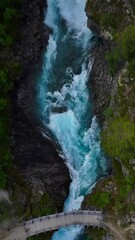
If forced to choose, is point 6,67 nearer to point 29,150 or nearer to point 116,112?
point 29,150

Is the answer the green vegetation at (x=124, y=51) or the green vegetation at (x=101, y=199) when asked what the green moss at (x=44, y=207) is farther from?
the green vegetation at (x=124, y=51)

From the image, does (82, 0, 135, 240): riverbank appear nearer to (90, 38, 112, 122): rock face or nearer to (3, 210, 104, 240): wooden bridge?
(90, 38, 112, 122): rock face

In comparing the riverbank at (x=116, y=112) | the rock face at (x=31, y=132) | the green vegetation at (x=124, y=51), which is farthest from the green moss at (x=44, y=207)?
the green vegetation at (x=124, y=51)

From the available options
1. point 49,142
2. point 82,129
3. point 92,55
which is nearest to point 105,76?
point 92,55

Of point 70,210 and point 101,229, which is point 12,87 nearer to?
point 70,210

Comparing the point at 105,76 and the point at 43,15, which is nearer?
the point at 105,76

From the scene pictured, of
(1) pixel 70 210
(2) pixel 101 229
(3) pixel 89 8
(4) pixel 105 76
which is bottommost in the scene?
(2) pixel 101 229

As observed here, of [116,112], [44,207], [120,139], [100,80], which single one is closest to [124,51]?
[116,112]
